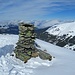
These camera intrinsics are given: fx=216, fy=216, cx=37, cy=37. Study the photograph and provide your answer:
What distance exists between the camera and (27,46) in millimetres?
36219

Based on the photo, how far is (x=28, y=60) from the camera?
114 ft

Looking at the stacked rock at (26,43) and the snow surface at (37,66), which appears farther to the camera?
the stacked rock at (26,43)

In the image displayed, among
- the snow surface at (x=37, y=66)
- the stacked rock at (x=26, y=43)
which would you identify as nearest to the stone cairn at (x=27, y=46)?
the stacked rock at (x=26, y=43)

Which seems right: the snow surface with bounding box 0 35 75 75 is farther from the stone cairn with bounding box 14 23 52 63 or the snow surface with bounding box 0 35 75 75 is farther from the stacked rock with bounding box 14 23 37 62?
the stacked rock with bounding box 14 23 37 62

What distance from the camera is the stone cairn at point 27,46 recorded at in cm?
3606

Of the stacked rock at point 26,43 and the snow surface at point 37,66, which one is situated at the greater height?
the stacked rock at point 26,43

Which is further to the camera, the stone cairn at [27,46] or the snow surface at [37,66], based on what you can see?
the stone cairn at [27,46]

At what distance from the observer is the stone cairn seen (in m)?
36.1

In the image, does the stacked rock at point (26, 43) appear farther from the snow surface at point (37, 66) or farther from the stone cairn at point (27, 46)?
the snow surface at point (37, 66)

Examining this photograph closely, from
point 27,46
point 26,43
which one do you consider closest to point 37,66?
point 27,46

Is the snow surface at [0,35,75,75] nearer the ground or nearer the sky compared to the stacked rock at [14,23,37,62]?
nearer the ground

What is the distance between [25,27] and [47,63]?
7.47 metres

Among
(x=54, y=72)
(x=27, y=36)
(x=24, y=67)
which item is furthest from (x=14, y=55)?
(x=54, y=72)

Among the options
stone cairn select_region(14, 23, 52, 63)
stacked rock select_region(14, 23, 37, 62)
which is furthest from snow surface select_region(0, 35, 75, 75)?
stacked rock select_region(14, 23, 37, 62)
